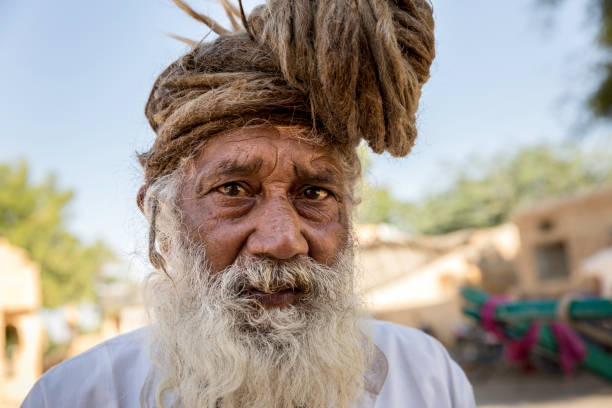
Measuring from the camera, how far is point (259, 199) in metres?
1.63

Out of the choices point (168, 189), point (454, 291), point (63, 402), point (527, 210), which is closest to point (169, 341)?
point (63, 402)

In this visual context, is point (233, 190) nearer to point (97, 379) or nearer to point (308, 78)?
point (308, 78)

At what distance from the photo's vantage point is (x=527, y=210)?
12430 mm

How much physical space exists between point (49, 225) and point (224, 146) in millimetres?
25449

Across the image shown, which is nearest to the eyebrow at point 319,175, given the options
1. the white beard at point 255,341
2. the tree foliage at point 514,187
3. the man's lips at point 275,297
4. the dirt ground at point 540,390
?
the white beard at point 255,341

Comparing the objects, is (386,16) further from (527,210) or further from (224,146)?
(527,210)

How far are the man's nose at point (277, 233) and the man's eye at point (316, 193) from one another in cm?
14

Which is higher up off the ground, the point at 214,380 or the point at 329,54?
the point at 329,54

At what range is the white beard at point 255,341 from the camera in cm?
150

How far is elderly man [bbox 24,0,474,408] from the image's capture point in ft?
4.95

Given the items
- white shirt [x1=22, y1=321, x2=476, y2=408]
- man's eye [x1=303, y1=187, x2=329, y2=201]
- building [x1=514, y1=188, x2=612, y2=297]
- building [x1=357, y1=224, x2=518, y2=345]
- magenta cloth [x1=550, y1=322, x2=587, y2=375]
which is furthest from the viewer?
building [x1=357, y1=224, x2=518, y2=345]

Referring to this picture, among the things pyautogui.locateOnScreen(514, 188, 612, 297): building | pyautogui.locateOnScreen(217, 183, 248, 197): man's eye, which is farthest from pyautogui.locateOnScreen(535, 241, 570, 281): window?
pyautogui.locateOnScreen(217, 183, 248, 197): man's eye

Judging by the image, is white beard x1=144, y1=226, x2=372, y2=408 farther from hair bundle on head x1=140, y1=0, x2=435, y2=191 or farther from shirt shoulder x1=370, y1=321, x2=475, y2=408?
hair bundle on head x1=140, y1=0, x2=435, y2=191

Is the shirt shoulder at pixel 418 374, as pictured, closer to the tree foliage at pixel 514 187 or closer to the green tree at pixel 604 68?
the green tree at pixel 604 68
